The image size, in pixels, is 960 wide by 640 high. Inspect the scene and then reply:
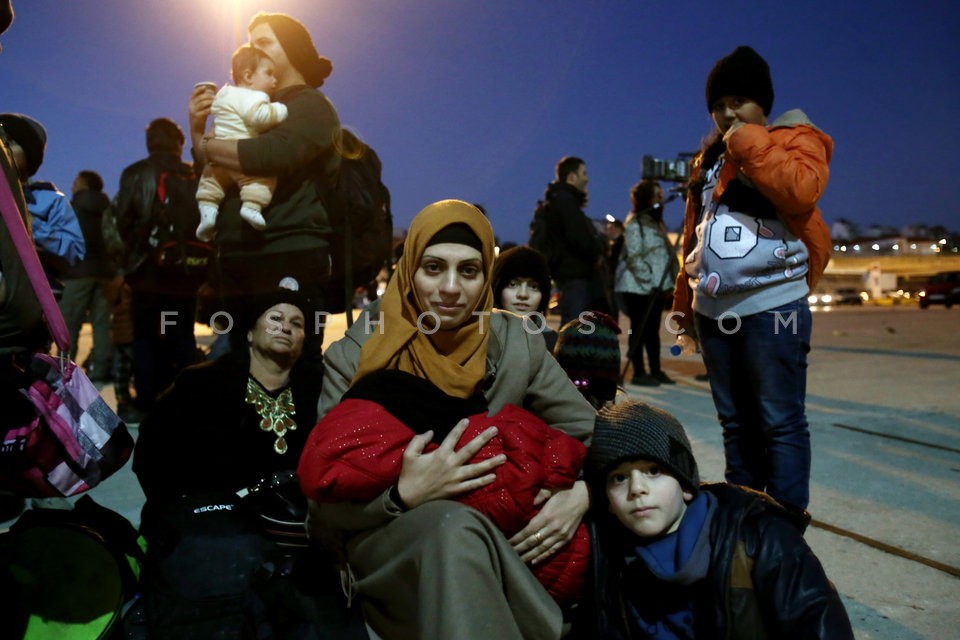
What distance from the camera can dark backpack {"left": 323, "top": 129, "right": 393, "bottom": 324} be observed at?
273cm

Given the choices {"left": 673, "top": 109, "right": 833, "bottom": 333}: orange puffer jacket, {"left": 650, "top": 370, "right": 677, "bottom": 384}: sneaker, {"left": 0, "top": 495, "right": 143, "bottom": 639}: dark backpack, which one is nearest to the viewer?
{"left": 0, "top": 495, "right": 143, "bottom": 639}: dark backpack

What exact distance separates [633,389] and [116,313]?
4535 mm

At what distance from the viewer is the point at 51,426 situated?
1.68 metres

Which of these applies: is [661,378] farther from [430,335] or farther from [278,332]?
[430,335]

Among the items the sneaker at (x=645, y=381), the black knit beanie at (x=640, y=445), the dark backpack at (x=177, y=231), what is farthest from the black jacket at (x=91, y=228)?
the black knit beanie at (x=640, y=445)

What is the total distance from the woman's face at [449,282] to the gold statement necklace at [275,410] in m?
0.92

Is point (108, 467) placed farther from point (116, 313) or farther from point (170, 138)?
point (116, 313)

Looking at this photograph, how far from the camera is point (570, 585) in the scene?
5.44 ft

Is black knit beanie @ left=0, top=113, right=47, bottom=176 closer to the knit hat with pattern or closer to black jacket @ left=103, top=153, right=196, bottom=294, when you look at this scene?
black jacket @ left=103, top=153, right=196, bottom=294

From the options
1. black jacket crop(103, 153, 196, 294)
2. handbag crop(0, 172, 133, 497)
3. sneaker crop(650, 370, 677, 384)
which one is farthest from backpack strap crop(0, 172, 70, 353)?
sneaker crop(650, 370, 677, 384)

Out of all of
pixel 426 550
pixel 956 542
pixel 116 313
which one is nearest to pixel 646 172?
pixel 956 542

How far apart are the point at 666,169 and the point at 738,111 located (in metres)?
2.39

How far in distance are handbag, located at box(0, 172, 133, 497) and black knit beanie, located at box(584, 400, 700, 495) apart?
131 cm

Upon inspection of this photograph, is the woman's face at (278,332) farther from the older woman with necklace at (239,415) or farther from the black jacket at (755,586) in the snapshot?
the black jacket at (755,586)
